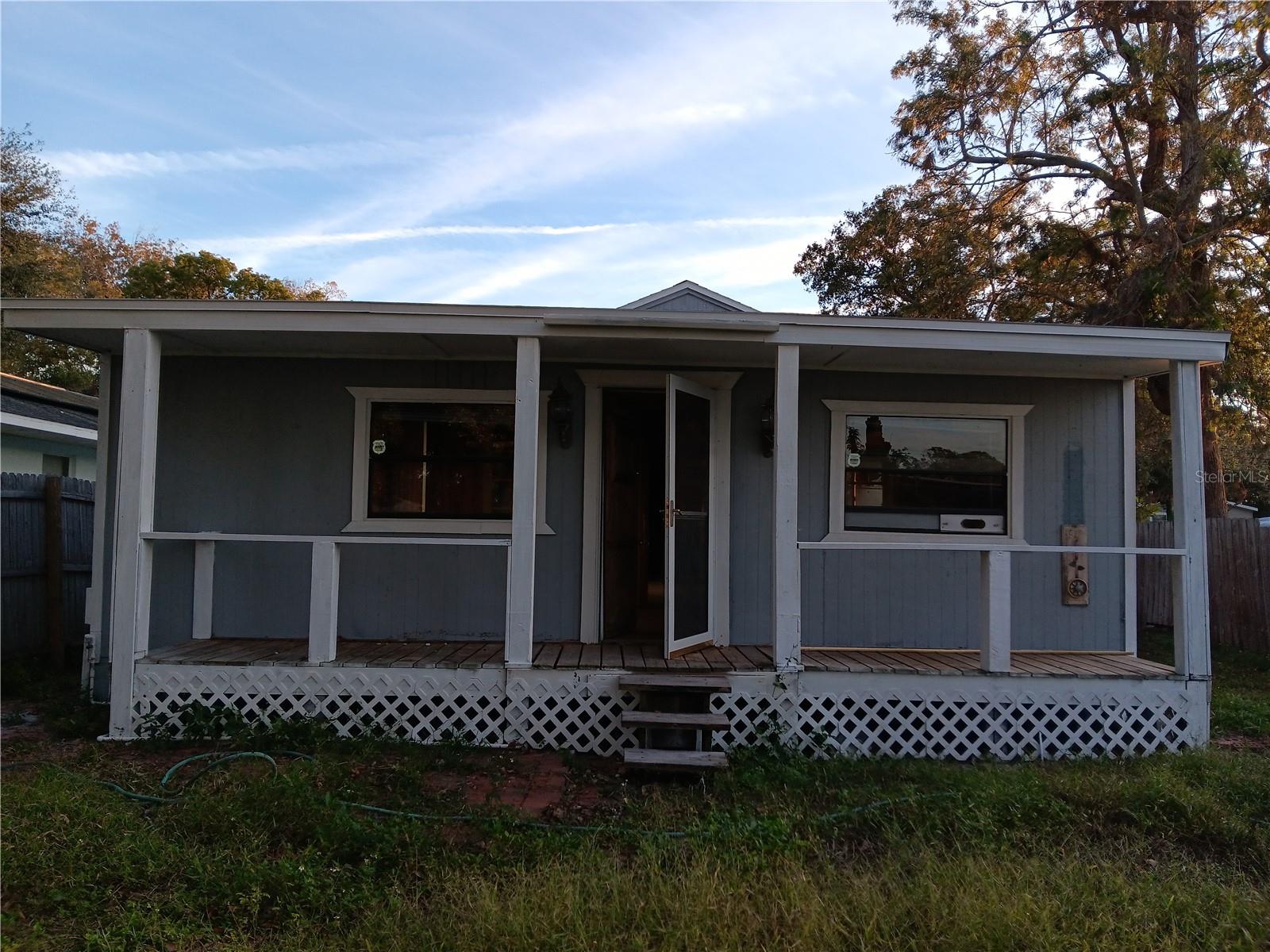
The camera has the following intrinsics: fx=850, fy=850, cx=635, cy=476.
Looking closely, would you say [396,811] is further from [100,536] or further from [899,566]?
[899,566]

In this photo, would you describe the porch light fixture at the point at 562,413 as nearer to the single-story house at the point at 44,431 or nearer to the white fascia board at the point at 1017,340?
the white fascia board at the point at 1017,340

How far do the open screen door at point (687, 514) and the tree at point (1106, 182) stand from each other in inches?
284

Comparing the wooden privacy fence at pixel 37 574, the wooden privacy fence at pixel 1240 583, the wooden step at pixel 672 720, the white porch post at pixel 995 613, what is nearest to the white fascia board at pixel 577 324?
the white porch post at pixel 995 613

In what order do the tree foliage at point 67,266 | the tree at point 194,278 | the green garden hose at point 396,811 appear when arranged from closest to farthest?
the green garden hose at point 396,811 < the tree foliage at point 67,266 < the tree at point 194,278

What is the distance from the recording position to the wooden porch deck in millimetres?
5344

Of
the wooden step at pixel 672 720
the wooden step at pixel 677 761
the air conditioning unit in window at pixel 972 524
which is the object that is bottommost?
the wooden step at pixel 677 761

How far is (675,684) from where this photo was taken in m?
5.12

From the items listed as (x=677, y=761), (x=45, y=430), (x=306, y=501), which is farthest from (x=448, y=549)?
(x=45, y=430)

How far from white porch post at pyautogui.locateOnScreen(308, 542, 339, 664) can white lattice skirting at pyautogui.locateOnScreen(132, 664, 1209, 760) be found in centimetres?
12

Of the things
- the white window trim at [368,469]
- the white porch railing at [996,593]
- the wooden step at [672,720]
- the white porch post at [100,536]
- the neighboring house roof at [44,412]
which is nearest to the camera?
the wooden step at [672,720]

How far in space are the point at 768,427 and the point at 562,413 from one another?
5.03 ft

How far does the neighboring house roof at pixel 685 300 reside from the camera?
6500mm

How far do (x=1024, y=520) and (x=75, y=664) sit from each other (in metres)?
8.32

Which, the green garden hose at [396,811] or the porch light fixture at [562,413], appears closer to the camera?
the green garden hose at [396,811]
